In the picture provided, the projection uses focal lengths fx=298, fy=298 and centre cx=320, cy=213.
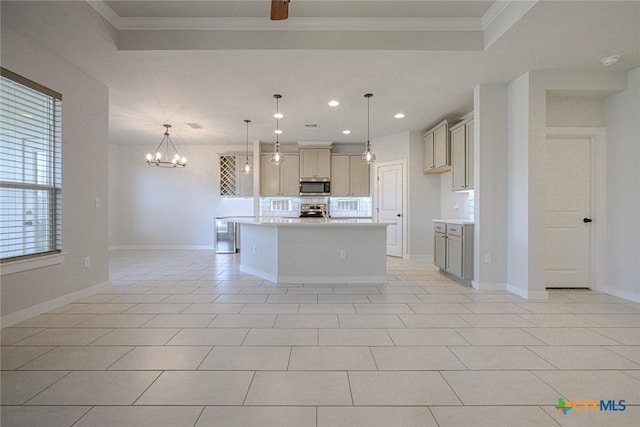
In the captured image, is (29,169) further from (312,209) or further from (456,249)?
(312,209)

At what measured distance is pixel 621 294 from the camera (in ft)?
11.6

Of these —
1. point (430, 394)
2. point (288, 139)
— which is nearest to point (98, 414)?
point (430, 394)

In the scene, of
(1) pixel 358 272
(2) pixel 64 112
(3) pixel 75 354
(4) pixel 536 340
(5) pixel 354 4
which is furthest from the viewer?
(1) pixel 358 272

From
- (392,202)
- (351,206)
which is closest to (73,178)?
(392,202)

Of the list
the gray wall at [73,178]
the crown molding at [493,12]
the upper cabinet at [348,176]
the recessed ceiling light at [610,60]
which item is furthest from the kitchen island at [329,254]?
Result: the upper cabinet at [348,176]

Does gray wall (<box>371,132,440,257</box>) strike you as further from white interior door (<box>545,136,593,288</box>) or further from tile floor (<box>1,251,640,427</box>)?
tile floor (<box>1,251,640,427</box>)

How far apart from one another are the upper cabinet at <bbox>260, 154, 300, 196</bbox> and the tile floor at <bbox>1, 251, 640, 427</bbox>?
13.4 ft

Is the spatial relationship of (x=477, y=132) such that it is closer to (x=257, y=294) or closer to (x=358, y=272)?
(x=358, y=272)

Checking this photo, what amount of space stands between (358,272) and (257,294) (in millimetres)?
1434

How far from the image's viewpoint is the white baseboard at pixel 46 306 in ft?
8.74

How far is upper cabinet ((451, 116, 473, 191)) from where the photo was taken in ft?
14.5

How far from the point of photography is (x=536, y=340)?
7.84 feet

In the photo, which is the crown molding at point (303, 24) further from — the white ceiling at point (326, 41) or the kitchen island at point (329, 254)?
the kitchen island at point (329, 254)

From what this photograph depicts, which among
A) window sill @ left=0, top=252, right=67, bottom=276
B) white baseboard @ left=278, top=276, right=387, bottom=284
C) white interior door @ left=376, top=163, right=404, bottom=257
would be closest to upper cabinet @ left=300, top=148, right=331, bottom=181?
white interior door @ left=376, top=163, right=404, bottom=257
